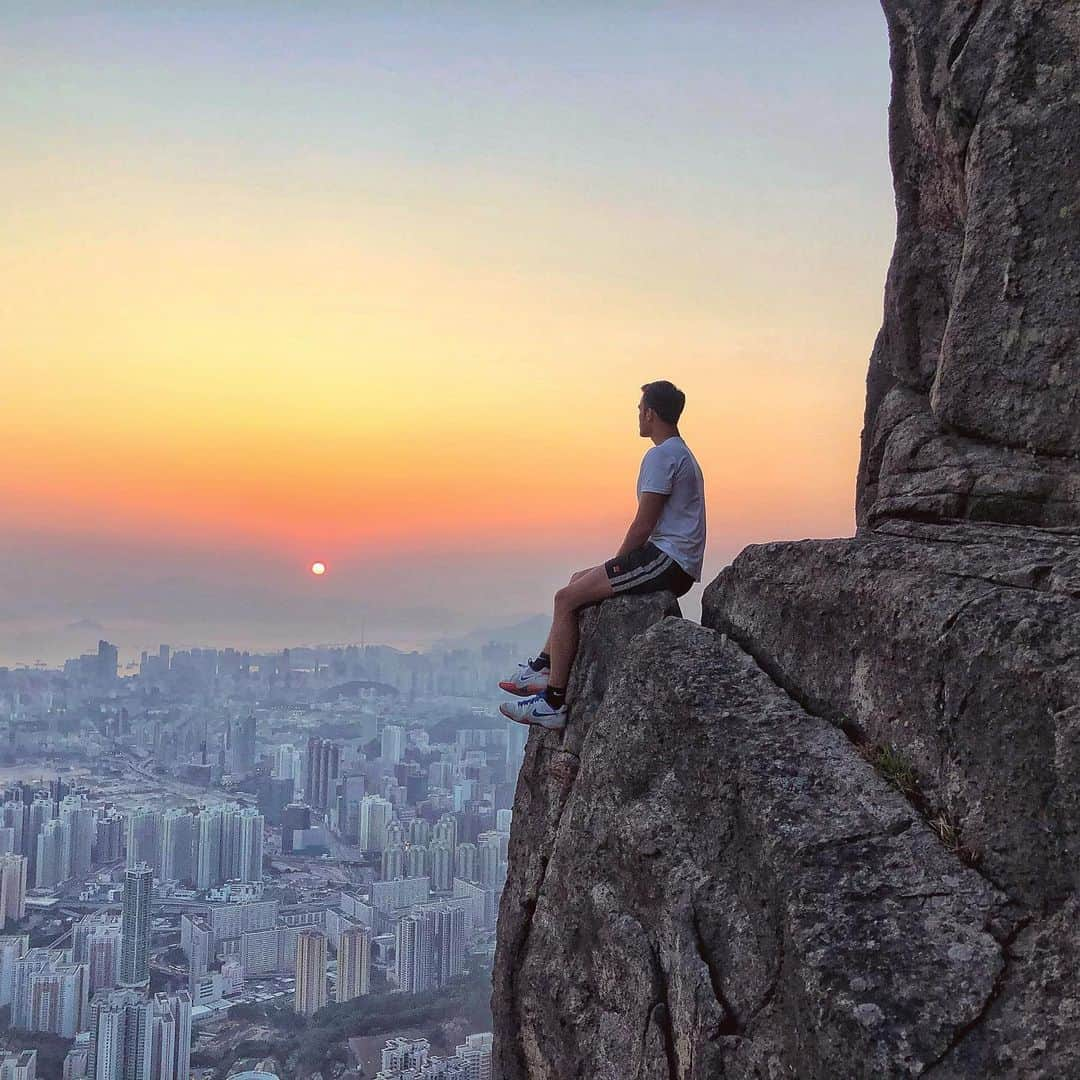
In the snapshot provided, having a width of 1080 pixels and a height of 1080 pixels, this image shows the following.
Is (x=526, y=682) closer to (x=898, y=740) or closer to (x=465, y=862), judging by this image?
(x=898, y=740)

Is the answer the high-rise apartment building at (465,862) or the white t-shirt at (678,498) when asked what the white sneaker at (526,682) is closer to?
the white t-shirt at (678,498)

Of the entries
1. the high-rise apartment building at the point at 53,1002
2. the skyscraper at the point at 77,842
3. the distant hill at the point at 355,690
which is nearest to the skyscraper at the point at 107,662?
the distant hill at the point at 355,690

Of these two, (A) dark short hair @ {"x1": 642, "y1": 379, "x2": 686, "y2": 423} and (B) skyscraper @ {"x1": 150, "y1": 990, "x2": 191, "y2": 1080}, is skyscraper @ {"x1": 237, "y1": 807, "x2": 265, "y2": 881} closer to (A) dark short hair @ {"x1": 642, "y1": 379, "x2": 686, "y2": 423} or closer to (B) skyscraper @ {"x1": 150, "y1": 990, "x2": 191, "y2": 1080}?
(B) skyscraper @ {"x1": 150, "y1": 990, "x2": 191, "y2": 1080}

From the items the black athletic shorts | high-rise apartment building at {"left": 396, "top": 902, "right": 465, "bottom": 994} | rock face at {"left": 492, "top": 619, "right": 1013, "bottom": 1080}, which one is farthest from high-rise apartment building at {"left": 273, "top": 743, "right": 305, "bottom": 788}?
rock face at {"left": 492, "top": 619, "right": 1013, "bottom": 1080}

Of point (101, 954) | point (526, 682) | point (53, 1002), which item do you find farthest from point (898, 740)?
point (101, 954)

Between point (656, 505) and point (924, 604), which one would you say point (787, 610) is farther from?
point (656, 505)

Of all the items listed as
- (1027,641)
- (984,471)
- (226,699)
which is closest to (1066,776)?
(1027,641)

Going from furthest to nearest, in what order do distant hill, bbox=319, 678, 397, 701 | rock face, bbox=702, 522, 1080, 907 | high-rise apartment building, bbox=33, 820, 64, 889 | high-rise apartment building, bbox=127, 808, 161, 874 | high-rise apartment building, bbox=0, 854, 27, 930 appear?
distant hill, bbox=319, 678, 397, 701
high-rise apartment building, bbox=127, 808, 161, 874
high-rise apartment building, bbox=33, 820, 64, 889
high-rise apartment building, bbox=0, 854, 27, 930
rock face, bbox=702, 522, 1080, 907
